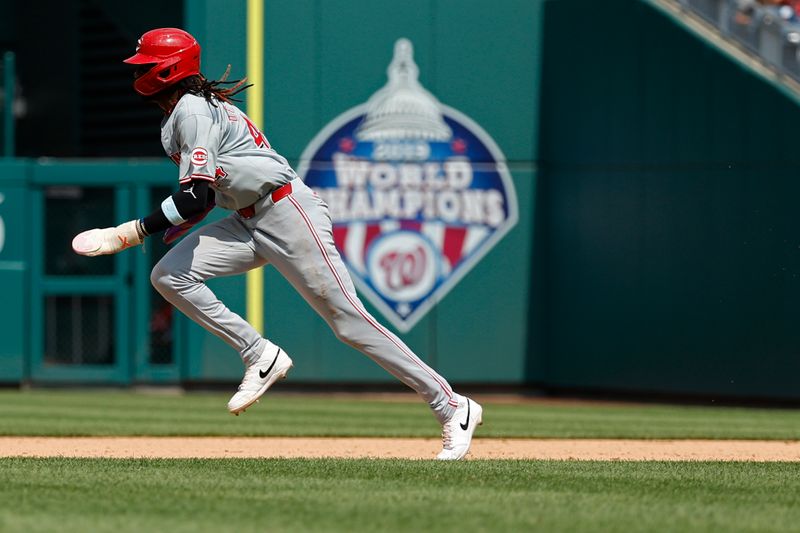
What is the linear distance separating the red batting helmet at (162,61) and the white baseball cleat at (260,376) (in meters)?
1.34

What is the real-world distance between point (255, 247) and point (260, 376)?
0.61 metres

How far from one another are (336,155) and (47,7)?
6113 millimetres

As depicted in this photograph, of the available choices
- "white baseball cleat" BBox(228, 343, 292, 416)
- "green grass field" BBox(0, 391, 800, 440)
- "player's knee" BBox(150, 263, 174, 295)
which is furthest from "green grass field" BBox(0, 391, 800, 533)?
"green grass field" BBox(0, 391, 800, 440)

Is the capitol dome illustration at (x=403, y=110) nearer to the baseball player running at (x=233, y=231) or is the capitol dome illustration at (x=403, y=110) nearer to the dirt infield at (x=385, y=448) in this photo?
the dirt infield at (x=385, y=448)

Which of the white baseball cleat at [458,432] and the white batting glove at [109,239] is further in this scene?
the white baseball cleat at [458,432]

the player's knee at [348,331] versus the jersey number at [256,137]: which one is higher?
the jersey number at [256,137]

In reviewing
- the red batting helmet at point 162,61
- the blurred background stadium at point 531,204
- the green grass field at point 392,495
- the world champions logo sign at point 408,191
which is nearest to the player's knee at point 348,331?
the green grass field at point 392,495

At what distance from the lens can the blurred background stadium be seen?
41.9ft

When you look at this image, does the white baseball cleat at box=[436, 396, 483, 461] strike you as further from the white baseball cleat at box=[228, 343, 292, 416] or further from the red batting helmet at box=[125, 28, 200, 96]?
the red batting helmet at box=[125, 28, 200, 96]

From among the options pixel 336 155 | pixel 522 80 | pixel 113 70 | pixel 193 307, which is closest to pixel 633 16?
pixel 522 80

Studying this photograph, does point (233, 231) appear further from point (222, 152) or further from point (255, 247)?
point (222, 152)

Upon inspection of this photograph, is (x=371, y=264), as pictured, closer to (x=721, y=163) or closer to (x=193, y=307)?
(x=721, y=163)

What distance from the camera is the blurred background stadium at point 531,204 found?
1276 cm

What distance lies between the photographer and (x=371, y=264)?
13.7 metres
